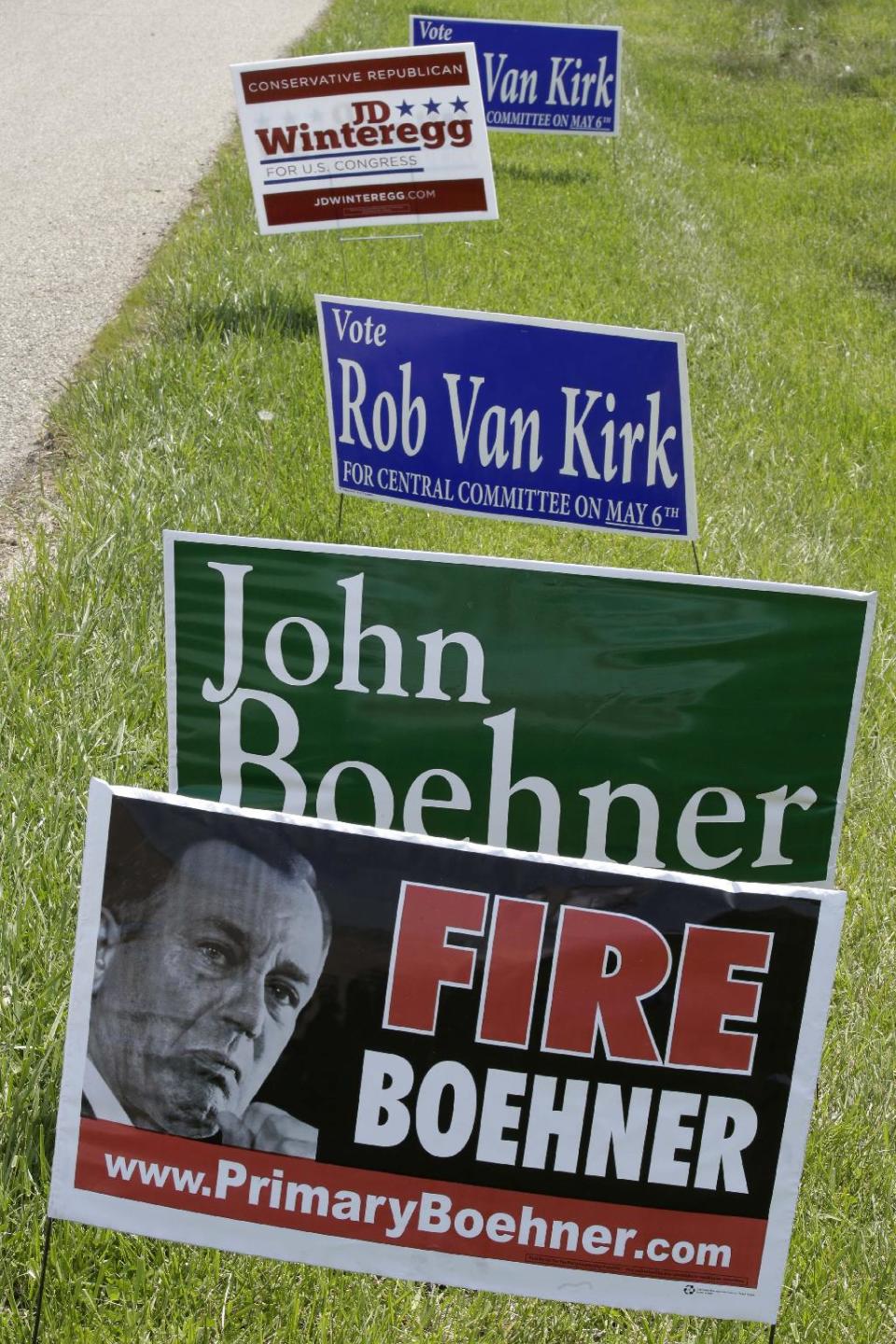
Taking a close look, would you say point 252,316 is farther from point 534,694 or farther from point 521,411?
point 534,694

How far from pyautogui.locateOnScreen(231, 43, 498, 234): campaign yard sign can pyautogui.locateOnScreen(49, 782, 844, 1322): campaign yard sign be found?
516 centimetres

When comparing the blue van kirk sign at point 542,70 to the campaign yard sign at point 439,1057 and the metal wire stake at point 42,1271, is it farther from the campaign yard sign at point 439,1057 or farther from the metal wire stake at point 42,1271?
the metal wire stake at point 42,1271

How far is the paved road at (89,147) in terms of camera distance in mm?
7004

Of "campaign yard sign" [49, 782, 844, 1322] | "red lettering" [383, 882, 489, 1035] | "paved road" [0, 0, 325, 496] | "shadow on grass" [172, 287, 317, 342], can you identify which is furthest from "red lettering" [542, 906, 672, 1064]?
"shadow on grass" [172, 287, 317, 342]

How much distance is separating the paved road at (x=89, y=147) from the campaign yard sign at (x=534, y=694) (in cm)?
313

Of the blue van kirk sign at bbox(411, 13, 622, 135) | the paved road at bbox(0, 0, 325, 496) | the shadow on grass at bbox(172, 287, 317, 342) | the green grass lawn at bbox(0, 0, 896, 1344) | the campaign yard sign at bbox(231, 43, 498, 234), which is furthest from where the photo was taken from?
the blue van kirk sign at bbox(411, 13, 622, 135)

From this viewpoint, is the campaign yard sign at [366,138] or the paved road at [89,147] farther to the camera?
the paved road at [89,147]

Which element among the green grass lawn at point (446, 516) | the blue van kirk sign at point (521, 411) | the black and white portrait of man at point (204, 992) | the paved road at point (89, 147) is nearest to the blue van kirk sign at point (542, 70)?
the green grass lawn at point (446, 516)

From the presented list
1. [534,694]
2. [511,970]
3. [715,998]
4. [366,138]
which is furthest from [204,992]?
[366,138]

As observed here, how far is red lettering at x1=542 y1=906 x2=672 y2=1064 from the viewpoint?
6.20 feet

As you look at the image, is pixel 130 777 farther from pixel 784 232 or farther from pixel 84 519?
pixel 784 232

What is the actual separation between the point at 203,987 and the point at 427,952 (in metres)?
0.29

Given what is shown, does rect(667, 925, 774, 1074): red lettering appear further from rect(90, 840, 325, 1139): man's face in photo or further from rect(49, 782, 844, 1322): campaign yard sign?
rect(90, 840, 325, 1139): man's face in photo

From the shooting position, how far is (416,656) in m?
2.57
